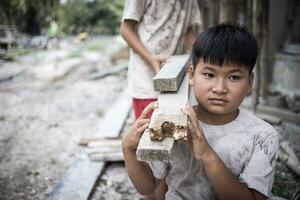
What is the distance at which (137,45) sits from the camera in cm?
267

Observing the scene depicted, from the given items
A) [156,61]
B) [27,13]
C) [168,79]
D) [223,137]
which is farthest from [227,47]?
[27,13]

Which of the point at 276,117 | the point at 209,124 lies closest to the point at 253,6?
the point at 276,117

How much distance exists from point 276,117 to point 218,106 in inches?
132

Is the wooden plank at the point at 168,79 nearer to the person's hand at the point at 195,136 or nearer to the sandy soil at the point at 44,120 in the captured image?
the person's hand at the point at 195,136

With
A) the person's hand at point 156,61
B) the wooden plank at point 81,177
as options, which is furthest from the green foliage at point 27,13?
the person's hand at point 156,61

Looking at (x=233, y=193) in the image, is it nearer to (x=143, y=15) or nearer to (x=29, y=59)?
(x=143, y=15)

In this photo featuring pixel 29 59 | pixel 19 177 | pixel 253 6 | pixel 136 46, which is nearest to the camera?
pixel 136 46

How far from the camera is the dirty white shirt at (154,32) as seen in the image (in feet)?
8.98

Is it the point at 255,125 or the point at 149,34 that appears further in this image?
the point at 149,34

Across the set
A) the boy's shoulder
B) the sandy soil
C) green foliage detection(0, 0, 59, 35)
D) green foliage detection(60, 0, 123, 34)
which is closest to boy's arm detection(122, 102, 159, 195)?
the boy's shoulder

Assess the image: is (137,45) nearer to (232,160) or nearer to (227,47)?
(227,47)

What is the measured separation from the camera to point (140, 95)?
2754mm

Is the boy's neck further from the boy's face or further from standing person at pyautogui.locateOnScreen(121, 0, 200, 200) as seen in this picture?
standing person at pyautogui.locateOnScreen(121, 0, 200, 200)

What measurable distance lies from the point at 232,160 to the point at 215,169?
8.9 inches
